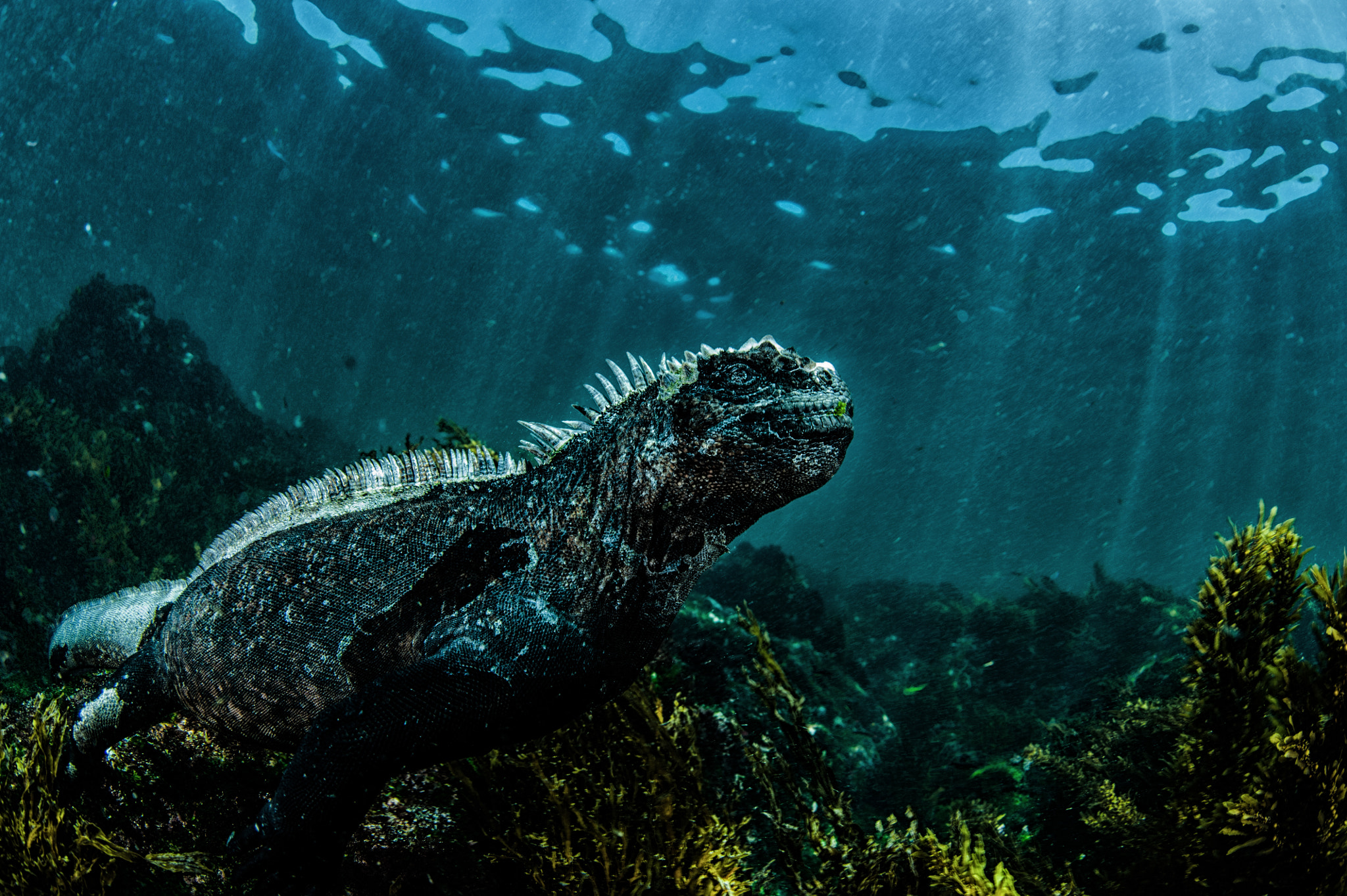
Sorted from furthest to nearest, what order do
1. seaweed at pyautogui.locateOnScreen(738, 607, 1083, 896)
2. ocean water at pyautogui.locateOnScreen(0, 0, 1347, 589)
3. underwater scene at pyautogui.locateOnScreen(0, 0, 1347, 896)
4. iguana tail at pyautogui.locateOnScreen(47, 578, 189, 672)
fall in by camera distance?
1. ocean water at pyautogui.locateOnScreen(0, 0, 1347, 589)
2. iguana tail at pyautogui.locateOnScreen(47, 578, 189, 672)
3. seaweed at pyautogui.locateOnScreen(738, 607, 1083, 896)
4. underwater scene at pyautogui.locateOnScreen(0, 0, 1347, 896)

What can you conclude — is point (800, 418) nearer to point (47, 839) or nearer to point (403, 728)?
point (403, 728)

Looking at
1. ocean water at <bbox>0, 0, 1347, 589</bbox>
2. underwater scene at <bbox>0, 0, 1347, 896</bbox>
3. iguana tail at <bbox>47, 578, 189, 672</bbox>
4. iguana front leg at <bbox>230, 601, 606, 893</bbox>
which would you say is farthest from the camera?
ocean water at <bbox>0, 0, 1347, 589</bbox>

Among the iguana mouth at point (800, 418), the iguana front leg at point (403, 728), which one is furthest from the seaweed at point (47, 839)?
the iguana mouth at point (800, 418)

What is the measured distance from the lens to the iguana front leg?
1.68m

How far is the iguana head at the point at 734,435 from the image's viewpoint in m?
1.96

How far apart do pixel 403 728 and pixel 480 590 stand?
1.63ft

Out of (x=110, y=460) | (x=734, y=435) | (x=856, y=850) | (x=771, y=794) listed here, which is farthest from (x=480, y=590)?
(x=110, y=460)

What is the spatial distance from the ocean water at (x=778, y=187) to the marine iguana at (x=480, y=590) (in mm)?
8355

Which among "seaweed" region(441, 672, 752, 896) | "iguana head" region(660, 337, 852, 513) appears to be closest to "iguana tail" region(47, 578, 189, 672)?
"seaweed" region(441, 672, 752, 896)

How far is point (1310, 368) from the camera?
27.3 m

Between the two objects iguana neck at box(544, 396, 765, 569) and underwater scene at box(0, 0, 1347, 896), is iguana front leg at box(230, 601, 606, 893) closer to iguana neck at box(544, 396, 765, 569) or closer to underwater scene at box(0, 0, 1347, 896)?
underwater scene at box(0, 0, 1347, 896)

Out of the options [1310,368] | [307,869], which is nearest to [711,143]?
[307,869]

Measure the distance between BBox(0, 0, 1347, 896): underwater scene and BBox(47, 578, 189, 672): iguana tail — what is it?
0.12 ft

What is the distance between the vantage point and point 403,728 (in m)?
1.68
